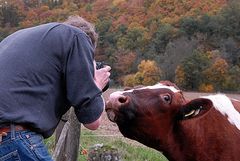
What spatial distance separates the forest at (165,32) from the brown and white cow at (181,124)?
120 ft

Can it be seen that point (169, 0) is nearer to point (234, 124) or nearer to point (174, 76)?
point (174, 76)

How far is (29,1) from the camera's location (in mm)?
54656

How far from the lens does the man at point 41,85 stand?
114 inches

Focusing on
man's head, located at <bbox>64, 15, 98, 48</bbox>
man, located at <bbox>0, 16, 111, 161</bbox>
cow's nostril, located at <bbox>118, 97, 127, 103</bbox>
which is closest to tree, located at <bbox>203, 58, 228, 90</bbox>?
cow's nostril, located at <bbox>118, 97, 127, 103</bbox>

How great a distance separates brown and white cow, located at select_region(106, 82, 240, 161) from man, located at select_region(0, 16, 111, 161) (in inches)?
26.9

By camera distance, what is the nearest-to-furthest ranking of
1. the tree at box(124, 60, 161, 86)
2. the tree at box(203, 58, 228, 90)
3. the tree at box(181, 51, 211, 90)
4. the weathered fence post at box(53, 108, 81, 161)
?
the weathered fence post at box(53, 108, 81, 161) → the tree at box(124, 60, 161, 86) → the tree at box(181, 51, 211, 90) → the tree at box(203, 58, 228, 90)

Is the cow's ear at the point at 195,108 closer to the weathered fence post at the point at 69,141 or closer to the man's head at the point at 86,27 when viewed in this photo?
the man's head at the point at 86,27

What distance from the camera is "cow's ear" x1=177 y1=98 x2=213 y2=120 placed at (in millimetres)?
3726

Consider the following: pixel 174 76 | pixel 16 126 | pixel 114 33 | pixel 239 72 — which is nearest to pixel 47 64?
pixel 16 126

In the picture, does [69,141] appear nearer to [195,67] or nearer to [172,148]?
[172,148]

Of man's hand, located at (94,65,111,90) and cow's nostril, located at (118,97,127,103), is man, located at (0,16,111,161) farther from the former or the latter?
cow's nostril, located at (118,97,127,103)

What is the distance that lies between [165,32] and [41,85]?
53.9 meters

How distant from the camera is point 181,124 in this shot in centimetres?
386

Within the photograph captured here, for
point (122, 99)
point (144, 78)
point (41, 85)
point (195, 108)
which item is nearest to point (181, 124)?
point (195, 108)
